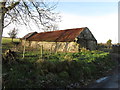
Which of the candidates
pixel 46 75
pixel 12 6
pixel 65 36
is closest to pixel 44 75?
pixel 46 75

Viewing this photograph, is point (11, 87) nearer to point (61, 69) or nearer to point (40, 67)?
point (40, 67)

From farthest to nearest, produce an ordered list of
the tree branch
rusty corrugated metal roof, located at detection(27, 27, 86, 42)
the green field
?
1. rusty corrugated metal roof, located at detection(27, 27, 86, 42)
2. the tree branch
3. the green field

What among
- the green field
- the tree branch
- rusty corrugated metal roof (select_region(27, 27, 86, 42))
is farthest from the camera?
rusty corrugated metal roof (select_region(27, 27, 86, 42))

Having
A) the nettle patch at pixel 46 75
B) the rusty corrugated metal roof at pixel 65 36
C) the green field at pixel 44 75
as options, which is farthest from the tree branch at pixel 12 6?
the rusty corrugated metal roof at pixel 65 36

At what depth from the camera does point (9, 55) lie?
7531 mm

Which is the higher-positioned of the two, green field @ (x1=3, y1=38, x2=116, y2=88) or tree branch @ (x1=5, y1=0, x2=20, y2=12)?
tree branch @ (x1=5, y1=0, x2=20, y2=12)

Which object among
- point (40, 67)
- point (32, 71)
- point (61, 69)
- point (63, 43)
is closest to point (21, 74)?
point (32, 71)

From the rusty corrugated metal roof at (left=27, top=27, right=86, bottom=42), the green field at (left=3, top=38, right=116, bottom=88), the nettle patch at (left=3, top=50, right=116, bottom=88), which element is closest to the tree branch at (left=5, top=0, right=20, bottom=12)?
the green field at (left=3, top=38, right=116, bottom=88)

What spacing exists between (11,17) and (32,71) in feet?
12.7

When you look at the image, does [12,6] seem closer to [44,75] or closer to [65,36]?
[44,75]

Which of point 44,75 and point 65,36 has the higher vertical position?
point 65,36

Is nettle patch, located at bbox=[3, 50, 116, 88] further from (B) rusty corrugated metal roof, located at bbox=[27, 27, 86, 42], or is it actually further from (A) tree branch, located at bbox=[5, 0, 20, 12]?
(B) rusty corrugated metal roof, located at bbox=[27, 27, 86, 42]

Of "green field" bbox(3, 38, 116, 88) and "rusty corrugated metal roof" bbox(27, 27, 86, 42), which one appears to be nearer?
"green field" bbox(3, 38, 116, 88)

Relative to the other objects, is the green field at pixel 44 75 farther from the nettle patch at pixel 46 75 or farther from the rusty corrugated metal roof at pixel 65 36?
Answer: the rusty corrugated metal roof at pixel 65 36
